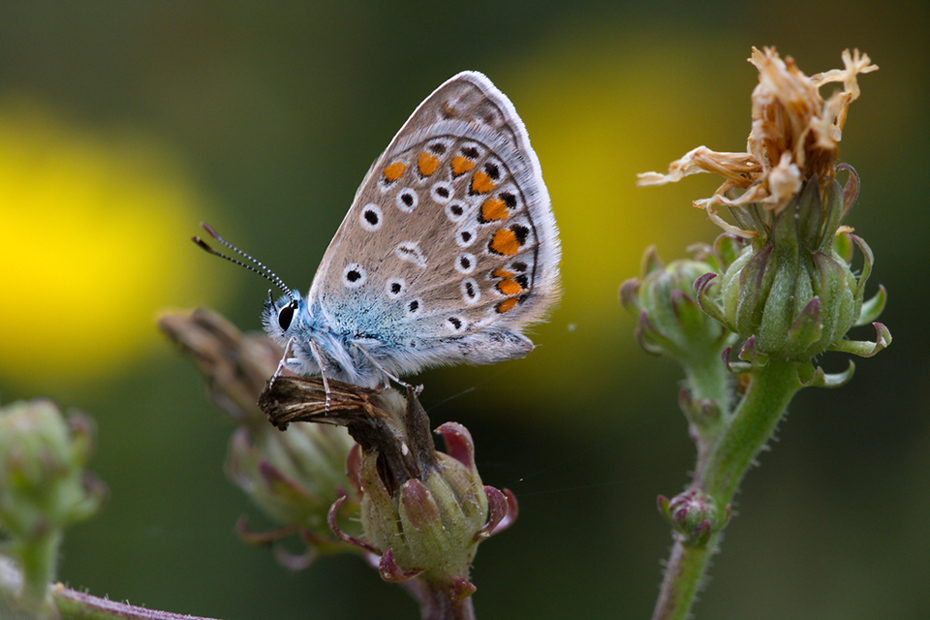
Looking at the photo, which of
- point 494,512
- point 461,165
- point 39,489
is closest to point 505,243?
point 461,165

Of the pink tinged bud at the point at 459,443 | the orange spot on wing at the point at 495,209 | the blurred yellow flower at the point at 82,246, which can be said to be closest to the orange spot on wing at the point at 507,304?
the orange spot on wing at the point at 495,209

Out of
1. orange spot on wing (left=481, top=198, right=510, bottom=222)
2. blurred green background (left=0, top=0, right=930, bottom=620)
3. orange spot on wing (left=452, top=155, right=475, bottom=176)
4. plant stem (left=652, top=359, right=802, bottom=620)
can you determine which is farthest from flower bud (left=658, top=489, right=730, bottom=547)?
blurred green background (left=0, top=0, right=930, bottom=620)

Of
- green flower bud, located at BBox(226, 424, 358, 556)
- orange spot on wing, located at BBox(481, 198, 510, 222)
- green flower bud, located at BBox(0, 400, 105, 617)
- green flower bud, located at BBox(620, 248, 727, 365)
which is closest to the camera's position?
green flower bud, located at BBox(0, 400, 105, 617)

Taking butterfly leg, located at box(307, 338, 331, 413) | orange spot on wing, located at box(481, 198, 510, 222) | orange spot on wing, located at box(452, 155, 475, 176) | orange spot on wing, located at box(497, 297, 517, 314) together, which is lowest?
butterfly leg, located at box(307, 338, 331, 413)

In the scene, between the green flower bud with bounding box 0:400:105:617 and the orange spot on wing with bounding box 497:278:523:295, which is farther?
the orange spot on wing with bounding box 497:278:523:295

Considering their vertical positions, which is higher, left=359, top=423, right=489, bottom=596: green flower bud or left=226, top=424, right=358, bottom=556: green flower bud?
left=359, top=423, right=489, bottom=596: green flower bud

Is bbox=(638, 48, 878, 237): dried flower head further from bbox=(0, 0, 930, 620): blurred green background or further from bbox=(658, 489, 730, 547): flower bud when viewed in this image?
bbox=(0, 0, 930, 620): blurred green background
